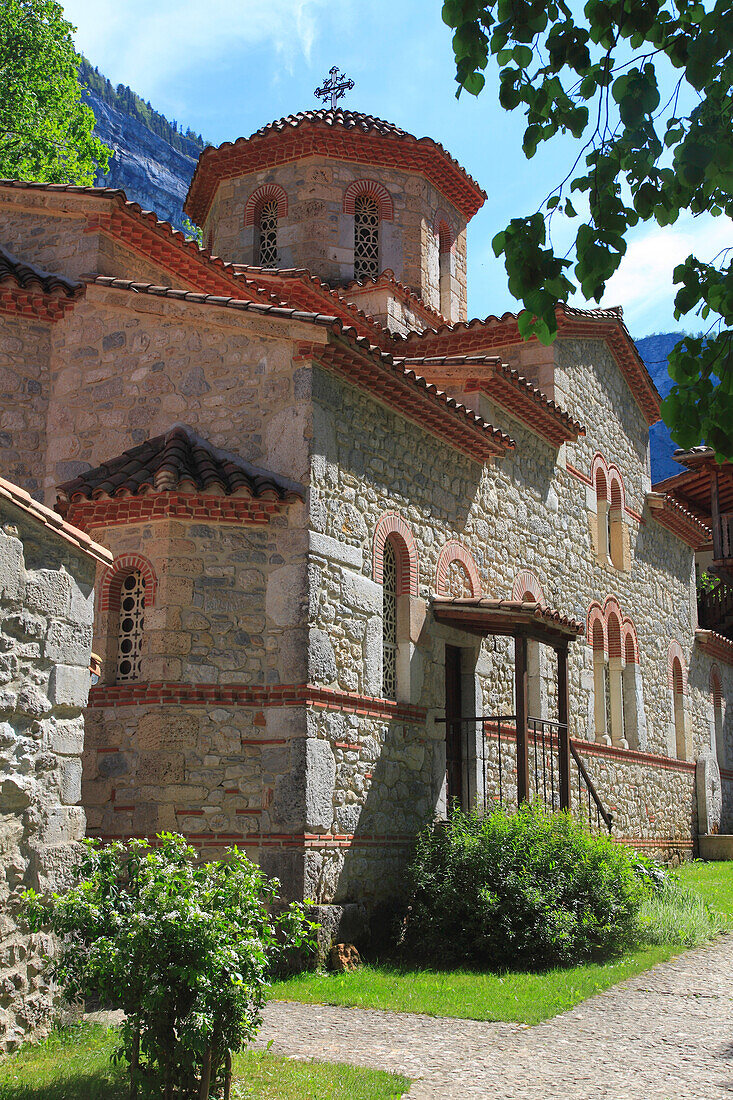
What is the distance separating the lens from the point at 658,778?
17297 millimetres

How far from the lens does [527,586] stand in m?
13.1

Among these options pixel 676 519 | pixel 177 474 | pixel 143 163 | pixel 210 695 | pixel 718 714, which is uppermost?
pixel 143 163

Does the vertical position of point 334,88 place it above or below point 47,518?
above

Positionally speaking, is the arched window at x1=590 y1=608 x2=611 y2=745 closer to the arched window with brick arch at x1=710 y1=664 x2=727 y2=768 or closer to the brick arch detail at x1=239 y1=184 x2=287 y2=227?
the arched window with brick arch at x1=710 y1=664 x2=727 y2=768

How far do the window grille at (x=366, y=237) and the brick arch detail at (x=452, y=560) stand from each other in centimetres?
558

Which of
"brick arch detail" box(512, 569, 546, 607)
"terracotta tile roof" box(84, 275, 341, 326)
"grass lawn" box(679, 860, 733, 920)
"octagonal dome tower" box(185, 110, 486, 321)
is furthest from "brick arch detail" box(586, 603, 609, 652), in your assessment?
"terracotta tile roof" box(84, 275, 341, 326)

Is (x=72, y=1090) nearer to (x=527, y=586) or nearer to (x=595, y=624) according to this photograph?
(x=527, y=586)

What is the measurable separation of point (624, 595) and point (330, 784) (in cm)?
952

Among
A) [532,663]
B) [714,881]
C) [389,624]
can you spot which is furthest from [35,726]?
[714,881]

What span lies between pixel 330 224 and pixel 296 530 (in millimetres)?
7695

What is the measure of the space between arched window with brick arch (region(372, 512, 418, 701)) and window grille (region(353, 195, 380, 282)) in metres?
6.19

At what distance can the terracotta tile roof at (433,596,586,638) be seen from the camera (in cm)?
1015

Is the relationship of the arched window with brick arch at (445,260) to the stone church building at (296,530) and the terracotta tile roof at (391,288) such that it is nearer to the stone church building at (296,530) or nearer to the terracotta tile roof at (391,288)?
the terracotta tile roof at (391,288)

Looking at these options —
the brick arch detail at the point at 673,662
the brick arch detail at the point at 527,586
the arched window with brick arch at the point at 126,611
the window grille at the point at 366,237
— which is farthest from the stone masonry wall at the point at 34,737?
the brick arch detail at the point at 673,662
